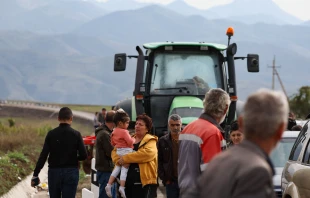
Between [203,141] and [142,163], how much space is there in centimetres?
414

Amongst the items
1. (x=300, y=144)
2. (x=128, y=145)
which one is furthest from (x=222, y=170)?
(x=128, y=145)

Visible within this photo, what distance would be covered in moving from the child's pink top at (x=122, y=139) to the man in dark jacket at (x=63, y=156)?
43cm

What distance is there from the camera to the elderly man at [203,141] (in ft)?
20.5

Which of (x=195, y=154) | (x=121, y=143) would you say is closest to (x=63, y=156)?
(x=121, y=143)

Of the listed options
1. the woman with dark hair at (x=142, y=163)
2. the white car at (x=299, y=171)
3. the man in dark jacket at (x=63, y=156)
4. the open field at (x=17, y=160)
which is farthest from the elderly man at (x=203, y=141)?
the open field at (x=17, y=160)

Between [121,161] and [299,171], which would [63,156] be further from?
[299,171]

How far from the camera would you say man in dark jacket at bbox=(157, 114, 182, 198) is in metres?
10.3

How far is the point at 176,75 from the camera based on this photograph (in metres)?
16.6

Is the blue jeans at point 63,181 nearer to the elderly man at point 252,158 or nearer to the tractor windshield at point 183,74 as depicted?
the tractor windshield at point 183,74

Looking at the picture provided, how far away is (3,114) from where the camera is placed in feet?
349

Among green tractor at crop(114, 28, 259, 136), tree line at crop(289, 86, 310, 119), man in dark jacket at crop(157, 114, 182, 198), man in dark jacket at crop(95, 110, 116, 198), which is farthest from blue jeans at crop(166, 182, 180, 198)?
tree line at crop(289, 86, 310, 119)

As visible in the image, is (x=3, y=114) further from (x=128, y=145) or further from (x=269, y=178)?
(x=269, y=178)

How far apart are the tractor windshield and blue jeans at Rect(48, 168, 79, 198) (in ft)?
19.6

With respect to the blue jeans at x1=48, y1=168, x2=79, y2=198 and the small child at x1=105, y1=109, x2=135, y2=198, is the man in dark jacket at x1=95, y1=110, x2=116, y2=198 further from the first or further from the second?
the blue jeans at x1=48, y1=168, x2=79, y2=198
